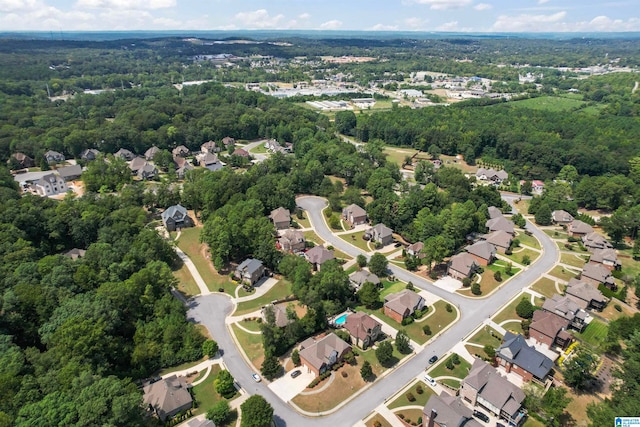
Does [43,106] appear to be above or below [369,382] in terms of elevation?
above

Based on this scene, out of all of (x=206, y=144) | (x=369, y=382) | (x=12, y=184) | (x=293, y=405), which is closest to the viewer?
(x=293, y=405)

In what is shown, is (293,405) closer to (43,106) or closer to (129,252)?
(129,252)

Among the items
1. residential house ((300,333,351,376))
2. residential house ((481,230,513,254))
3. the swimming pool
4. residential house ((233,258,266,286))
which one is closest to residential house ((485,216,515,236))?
residential house ((481,230,513,254))

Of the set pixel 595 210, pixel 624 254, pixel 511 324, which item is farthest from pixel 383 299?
pixel 595 210

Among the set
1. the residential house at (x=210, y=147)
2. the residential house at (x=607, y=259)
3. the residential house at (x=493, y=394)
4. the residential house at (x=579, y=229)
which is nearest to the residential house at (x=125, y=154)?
the residential house at (x=210, y=147)

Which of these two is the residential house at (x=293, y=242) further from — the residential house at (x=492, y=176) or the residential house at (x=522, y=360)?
the residential house at (x=492, y=176)

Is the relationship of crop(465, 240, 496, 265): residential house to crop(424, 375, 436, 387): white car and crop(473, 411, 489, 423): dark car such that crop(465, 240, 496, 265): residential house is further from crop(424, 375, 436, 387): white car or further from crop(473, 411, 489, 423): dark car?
crop(473, 411, 489, 423): dark car

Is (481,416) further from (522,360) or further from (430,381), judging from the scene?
(522,360)
